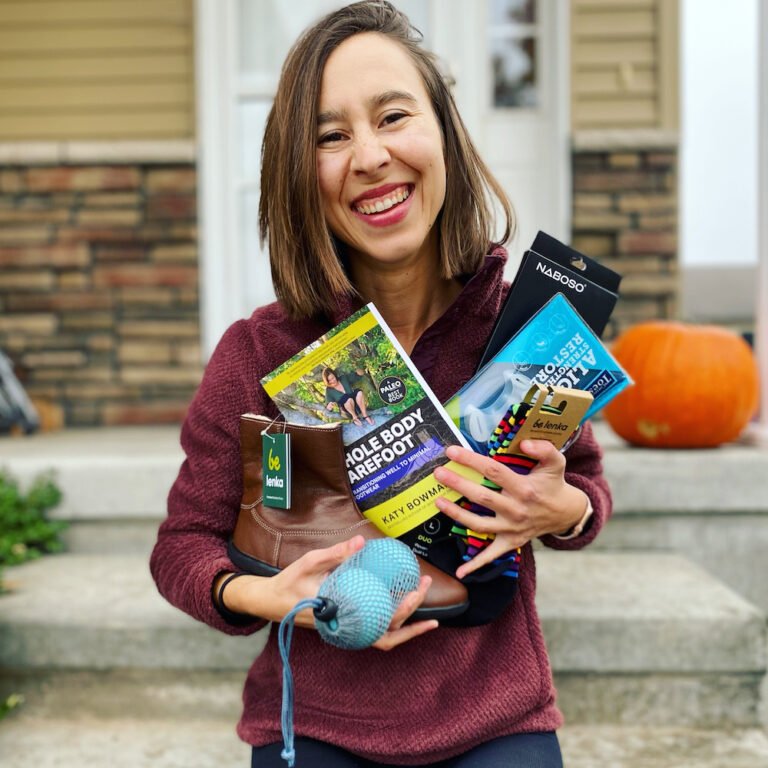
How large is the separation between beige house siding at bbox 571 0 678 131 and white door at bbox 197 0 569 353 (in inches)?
3.6

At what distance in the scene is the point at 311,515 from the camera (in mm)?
1184

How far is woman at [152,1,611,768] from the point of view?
127 centimetres

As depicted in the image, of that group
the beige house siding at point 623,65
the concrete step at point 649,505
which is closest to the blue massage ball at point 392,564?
the concrete step at point 649,505

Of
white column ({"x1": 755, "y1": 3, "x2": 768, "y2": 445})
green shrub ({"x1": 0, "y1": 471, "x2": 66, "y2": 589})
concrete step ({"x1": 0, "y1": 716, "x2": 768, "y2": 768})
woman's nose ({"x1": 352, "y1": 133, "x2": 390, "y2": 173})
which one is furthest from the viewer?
white column ({"x1": 755, "y1": 3, "x2": 768, "y2": 445})

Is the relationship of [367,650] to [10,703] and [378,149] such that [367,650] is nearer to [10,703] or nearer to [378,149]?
[378,149]

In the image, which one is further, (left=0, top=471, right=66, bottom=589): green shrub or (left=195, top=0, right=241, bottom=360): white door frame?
(left=195, top=0, right=241, bottom=360): white door frame

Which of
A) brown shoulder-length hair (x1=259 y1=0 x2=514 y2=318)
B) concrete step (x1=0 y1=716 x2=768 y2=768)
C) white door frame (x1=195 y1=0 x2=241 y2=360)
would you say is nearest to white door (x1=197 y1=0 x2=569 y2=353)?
white door frame (x1=195 y1=0 x2=241 y2=360)

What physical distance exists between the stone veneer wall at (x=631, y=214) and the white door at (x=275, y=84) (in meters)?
0.10

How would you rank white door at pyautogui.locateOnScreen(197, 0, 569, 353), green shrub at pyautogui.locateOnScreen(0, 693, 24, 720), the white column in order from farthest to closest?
white door at pyautogui.locateOnScreen(197, 0, 569, 353) → the white column → green shrub at pyautogui.locateOnScreen(0, 693, 24, 720)

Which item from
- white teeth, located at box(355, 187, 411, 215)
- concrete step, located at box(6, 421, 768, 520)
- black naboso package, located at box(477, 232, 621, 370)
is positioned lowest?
concrete step, located at box(6, 421, 768, 520)

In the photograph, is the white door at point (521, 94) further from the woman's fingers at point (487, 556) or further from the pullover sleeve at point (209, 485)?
the woman's fingers at point (487, 556)

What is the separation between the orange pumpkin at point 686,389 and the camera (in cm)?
286

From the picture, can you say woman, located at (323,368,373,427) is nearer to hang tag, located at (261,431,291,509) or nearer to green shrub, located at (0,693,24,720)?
hang tag, located at (261,431,291,509)

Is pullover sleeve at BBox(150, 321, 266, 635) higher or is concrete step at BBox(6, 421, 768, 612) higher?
pullover sleeve at BBox(150, 321, 266, 635)
